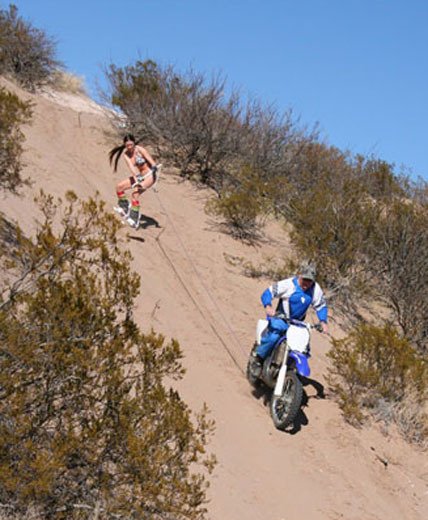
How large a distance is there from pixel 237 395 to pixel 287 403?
74 centimetres

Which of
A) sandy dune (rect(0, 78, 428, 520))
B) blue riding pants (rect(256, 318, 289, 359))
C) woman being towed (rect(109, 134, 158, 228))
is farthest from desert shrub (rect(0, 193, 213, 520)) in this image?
woman being towed (rect(109, 134, 158, 228))

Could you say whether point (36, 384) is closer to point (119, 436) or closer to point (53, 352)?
point (53, 352)

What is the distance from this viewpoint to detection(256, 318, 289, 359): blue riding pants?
21.9ft

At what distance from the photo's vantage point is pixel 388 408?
25.0ft

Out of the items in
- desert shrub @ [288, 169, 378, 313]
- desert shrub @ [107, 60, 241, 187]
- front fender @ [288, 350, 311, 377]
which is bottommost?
front fender @ [288, 350, 311, 377]

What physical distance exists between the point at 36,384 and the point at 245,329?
5.41 metres

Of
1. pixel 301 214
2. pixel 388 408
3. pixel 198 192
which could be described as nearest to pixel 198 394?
pixel 388 408

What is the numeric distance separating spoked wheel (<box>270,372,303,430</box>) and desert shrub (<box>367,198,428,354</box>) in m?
5.31

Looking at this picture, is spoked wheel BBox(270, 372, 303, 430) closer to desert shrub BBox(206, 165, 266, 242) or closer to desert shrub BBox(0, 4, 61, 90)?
desert shrub BBox(206, 165, 266, 242)

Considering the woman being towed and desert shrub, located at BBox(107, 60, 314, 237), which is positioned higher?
desert shrub, located at BBox(107, 60, 314, 237)

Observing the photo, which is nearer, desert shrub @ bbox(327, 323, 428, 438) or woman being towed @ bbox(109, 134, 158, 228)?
desert shrub @ bbox(327, 323, 428, 438)

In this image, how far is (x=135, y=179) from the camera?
1104 centimetres

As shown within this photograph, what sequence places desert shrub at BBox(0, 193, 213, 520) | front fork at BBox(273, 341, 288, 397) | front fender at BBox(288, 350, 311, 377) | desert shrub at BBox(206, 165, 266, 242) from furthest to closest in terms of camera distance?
desert shrub at BBox(206, 165, 266, 242)
front fork at BBox(273, 341, 288, 397)
front fender at BBox(288, 350, 311, 377)
desert shrub at BBox(0, 193, 213, 520)

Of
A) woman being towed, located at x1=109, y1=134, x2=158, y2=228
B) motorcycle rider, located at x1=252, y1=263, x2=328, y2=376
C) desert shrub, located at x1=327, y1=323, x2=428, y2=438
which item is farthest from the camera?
woman being towed, located at x1=109, y1=134, x2=158, y2=228
